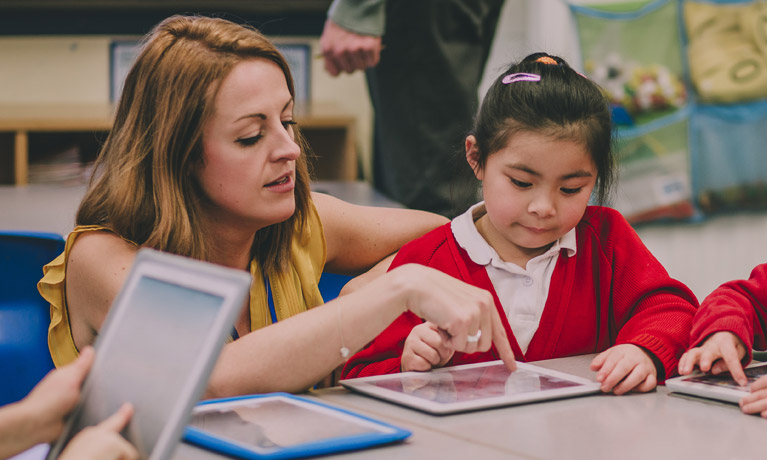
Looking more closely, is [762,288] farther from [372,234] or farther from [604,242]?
[372,234]

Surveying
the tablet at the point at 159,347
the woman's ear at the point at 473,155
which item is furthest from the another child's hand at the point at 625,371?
the tablet at the point at 159,347

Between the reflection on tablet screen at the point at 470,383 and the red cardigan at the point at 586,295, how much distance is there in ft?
0.58

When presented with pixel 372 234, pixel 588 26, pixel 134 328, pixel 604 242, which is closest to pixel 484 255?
pixel 604 242

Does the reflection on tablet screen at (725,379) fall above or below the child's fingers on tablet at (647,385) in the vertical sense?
above

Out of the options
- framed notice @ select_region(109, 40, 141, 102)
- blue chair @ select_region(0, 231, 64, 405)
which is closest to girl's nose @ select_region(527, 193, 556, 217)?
blue chair @ select_region(0, 231, 64, 405)

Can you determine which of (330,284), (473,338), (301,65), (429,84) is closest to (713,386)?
(473,338)

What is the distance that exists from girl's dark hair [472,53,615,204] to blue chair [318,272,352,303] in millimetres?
438

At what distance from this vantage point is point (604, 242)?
1.43 metres

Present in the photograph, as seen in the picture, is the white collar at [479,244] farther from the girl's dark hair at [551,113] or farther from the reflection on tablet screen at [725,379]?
the reflection on tablet screen at [725,379]

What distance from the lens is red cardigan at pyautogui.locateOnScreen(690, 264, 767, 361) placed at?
1117mm

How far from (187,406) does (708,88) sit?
3.18 m

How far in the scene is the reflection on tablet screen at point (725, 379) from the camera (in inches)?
40.3

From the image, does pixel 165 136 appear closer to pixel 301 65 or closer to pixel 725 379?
pixel 725 379

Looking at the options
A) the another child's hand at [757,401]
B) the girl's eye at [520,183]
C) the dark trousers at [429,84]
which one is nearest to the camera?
the another child's hand at [757,401]
